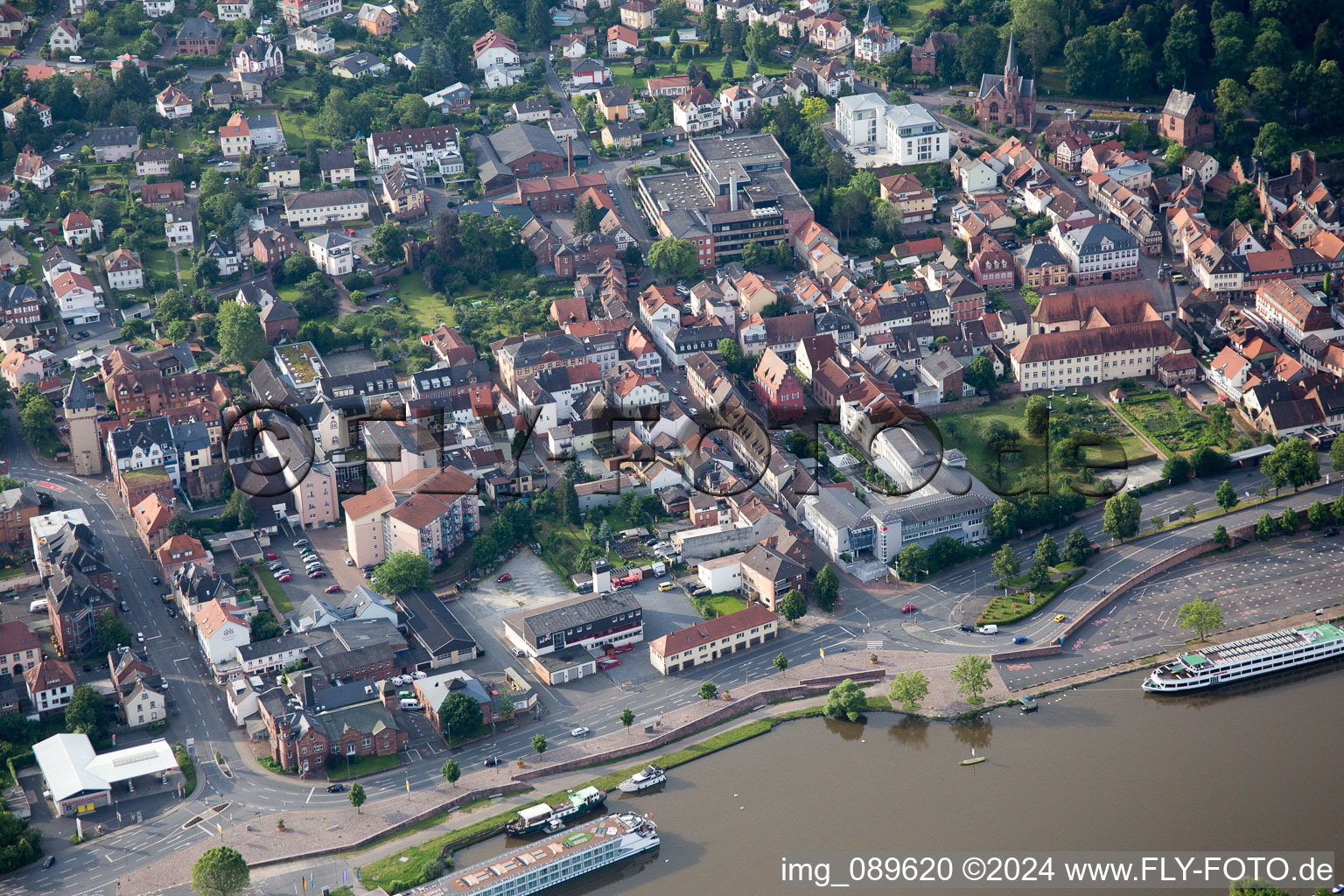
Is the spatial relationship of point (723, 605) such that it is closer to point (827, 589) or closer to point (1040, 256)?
point (827, 589)

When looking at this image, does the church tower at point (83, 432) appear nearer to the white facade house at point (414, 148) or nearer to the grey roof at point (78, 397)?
the grey roof at point (78, 397)

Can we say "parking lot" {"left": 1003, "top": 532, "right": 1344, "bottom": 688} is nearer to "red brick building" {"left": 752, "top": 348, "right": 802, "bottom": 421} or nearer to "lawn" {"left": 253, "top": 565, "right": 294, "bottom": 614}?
"red brick building" {"left": 752, "top": 348, "right": 802, "bottom": 421}

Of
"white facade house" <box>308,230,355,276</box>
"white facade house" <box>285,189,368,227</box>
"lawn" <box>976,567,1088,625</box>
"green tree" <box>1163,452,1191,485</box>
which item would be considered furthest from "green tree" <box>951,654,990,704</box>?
"white facade house" <box>285,189,368,227</box>

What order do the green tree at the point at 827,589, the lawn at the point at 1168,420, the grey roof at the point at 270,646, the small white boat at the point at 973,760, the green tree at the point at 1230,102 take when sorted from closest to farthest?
1. the small white boat at the point at 973,760
2. the grey roof at the point at 270,646
3. the green tree at the point at 827,589
4. the lawn at the point at 1168,420
5. the green tree at the point at 1230,102

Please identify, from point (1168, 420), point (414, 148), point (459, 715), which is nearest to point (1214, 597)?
point (1168, 420)

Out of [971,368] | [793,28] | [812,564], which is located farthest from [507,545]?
[793,28]

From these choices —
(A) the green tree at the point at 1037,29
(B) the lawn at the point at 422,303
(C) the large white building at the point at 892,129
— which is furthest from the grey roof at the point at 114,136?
(A) the green tree at the point at 1037,29
